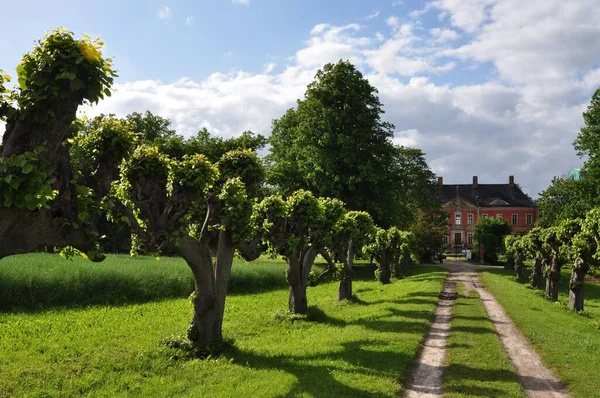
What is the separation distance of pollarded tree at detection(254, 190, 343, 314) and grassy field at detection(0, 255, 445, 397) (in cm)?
161

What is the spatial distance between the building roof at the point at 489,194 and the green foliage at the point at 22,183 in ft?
342

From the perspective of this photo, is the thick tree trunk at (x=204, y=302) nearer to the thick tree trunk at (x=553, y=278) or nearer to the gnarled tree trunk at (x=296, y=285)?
the gnarled tree trunk at (x=296, y=285)

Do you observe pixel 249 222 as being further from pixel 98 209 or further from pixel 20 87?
pixel 20 87

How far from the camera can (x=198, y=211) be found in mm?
14492

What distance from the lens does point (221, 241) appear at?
50.4ft

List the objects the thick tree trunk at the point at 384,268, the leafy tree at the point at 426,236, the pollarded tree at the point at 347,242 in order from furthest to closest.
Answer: the leafy tree at the point at 426,236
the thick tree trunk at the point at 384,268
the pollarded tree at the point at 347,242

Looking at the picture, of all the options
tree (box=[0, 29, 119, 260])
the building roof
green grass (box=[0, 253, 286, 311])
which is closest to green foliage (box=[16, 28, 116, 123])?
tree (box=[0, 29, 119, 260])

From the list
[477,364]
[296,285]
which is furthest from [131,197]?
[296,285]

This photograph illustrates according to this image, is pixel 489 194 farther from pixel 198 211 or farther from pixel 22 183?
pixel 22 183

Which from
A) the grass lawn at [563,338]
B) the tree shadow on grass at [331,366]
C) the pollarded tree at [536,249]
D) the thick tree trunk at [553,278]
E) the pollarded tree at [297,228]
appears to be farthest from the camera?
the pollarded tree at [536,249]

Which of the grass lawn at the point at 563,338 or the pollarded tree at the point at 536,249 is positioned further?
the pollarded tree at the point at 536,249

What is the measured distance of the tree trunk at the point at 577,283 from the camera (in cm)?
2675

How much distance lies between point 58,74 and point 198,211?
7146mm

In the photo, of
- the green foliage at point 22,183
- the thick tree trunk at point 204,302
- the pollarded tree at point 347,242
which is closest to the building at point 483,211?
the pollarded tree at point 347,242
